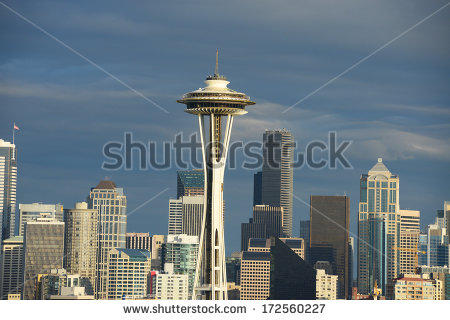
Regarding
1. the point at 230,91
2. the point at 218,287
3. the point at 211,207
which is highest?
the point at 230,91
